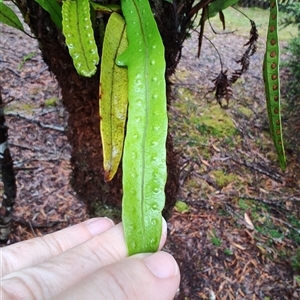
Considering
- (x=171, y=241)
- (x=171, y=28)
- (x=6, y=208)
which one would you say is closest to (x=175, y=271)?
(x=171, y=28)

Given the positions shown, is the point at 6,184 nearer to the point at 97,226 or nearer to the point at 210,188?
the point at 97,226

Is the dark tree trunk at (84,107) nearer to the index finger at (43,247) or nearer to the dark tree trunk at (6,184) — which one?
the index finger at (43,247)

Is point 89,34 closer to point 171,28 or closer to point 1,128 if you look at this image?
point 171,28

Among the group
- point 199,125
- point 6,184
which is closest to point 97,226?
point 6,184

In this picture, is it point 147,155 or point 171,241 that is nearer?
point 147,155

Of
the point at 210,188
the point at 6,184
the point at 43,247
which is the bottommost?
the point at 210,188

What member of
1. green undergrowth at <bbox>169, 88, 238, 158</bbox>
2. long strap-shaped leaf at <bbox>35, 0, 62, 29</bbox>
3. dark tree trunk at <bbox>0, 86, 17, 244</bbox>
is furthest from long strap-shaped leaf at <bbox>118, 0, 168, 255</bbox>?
green undergrowth at <bbox>169, 88, 238, 158</bbox>

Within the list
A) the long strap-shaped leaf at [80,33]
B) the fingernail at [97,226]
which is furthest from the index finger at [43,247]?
the long strap-shaped leaf at [80,33]
